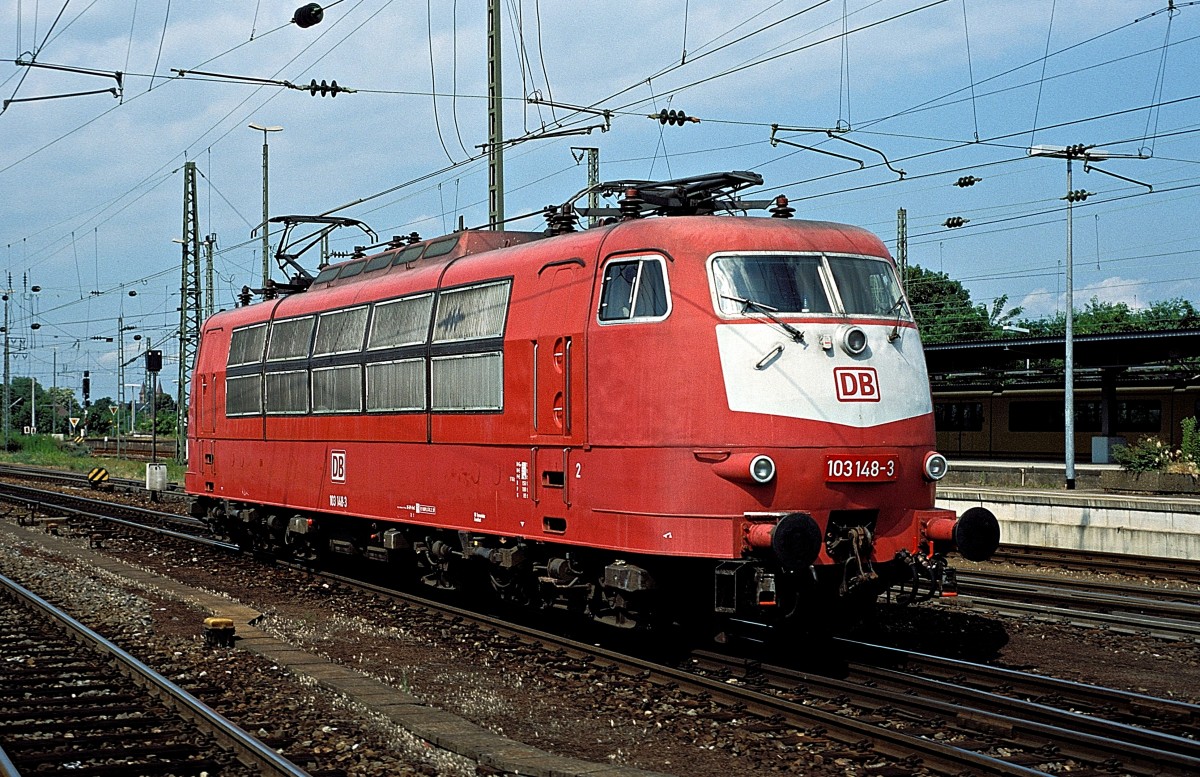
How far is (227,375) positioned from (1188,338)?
2683 centimetres

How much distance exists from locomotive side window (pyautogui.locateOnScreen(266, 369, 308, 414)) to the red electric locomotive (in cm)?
370

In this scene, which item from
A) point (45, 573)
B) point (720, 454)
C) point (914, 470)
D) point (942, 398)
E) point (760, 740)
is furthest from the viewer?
point (942, 398)

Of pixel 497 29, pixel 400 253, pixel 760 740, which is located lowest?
pixel 760 740

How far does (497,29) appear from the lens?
72.4 ft

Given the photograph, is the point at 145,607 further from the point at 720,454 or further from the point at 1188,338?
the point at 1188,338

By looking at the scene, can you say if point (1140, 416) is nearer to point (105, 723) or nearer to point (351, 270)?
point (351, 270)

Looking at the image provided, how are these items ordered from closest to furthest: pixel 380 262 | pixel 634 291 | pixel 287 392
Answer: pixel 634 291 < pixel 380 262 < pixel 287 392

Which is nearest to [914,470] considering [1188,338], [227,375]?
[227,375]

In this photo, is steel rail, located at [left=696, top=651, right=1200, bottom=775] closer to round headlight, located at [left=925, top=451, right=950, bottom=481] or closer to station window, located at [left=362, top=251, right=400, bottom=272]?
round headlight, located at [left=925, top=451, right=950, bottom=481]

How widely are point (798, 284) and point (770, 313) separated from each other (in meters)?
0.47

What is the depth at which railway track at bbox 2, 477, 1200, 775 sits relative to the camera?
8.13m

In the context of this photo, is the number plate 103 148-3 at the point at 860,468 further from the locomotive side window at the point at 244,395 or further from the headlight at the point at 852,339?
the locomotive side window at the point at 244,395

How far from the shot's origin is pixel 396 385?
14.9 meters

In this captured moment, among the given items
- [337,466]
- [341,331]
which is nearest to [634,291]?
[341,331]
